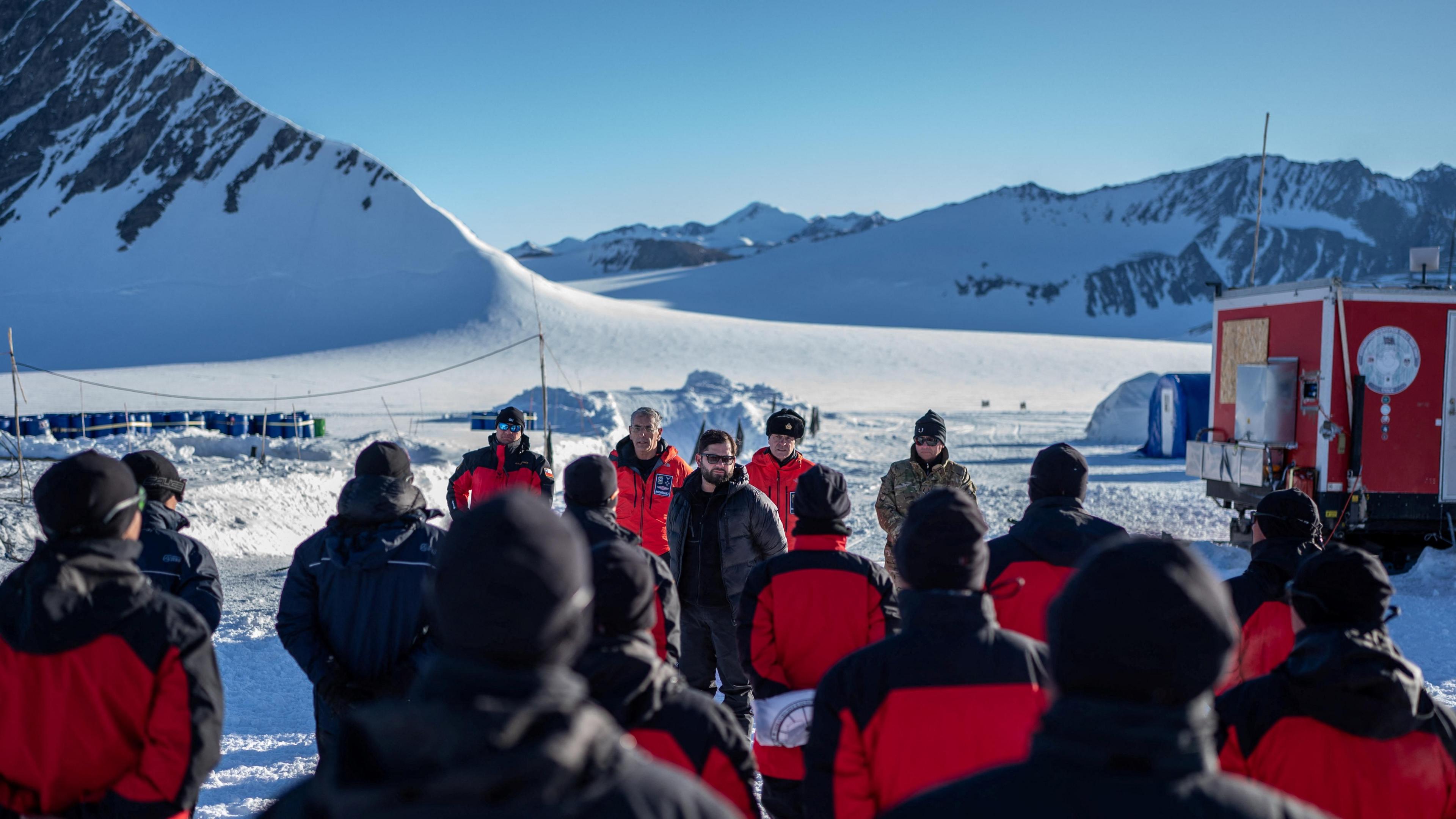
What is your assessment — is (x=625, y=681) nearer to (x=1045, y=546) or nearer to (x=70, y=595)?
(x=70, y=595)

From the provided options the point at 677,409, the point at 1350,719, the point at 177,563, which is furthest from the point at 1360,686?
the point at 677,409

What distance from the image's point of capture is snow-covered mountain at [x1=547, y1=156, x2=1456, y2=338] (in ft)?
275

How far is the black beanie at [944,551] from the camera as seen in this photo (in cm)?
205

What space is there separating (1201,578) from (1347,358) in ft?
27.2

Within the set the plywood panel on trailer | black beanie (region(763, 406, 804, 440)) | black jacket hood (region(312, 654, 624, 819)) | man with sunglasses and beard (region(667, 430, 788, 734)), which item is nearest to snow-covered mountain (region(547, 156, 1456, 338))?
the plywood panel on trailer

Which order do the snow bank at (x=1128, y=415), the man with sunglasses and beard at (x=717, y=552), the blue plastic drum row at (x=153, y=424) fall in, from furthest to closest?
the snow bank at (x=1128, y=415), the blue plastic drum row at (x=153, y=424), the man with sunglasses and beard at (x=717, y=552)

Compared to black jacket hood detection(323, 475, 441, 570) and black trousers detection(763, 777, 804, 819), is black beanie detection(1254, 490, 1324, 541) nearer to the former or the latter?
black trousers detection(763, 777, 804, 819)

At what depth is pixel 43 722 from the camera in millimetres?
2064

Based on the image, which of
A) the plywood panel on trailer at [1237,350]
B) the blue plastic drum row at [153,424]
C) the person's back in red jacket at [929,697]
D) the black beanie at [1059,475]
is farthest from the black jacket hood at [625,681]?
the blue plastic drum row at [153,424]

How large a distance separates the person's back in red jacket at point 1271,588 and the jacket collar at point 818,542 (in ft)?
4.00

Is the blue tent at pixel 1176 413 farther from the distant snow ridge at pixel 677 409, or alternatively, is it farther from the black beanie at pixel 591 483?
the black beanie at pixel 591 483

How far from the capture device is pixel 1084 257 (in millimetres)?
111812

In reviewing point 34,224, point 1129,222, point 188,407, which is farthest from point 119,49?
point 1129,222

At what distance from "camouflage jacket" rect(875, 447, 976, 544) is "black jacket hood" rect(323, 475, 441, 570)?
304 cm
